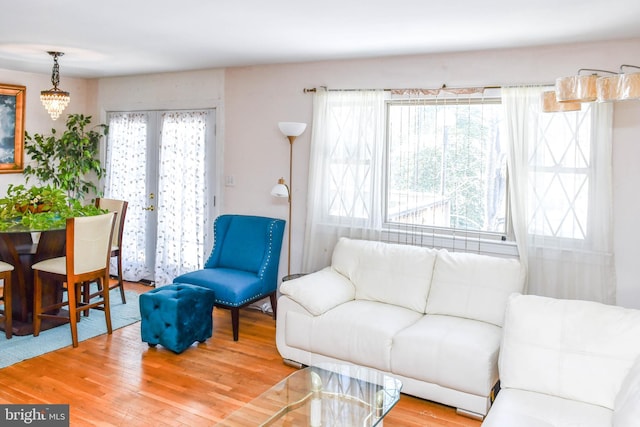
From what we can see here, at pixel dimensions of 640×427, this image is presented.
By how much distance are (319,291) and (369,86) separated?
1826 mm

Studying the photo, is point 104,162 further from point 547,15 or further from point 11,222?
point 547,15

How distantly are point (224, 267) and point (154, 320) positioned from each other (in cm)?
99

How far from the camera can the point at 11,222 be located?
13.9 feet

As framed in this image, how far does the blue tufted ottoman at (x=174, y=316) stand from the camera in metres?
3.92

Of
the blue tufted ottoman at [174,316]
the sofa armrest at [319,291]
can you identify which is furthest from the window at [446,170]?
the blue tufted ottoman at [174,316]

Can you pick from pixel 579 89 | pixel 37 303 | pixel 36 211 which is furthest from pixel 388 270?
pixel 36 211

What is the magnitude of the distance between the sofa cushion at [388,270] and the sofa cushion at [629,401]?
5.14 feet

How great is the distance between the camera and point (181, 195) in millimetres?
5633

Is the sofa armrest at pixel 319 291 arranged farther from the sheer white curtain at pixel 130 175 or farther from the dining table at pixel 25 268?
the sheer white curtain at pixel 130 175

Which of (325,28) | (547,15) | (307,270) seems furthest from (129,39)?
(547,15)

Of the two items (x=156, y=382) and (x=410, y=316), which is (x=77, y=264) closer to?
(x=156, y=382)

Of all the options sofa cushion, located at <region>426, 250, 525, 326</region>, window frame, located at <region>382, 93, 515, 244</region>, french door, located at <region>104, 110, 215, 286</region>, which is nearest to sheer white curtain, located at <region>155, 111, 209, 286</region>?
french door, located at <region>104, 110, 215, 286</region>

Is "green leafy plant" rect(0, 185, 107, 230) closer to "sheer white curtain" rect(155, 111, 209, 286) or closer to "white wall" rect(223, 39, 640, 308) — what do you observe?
"sheer white curtain" rect(155, 111, 209, 286)

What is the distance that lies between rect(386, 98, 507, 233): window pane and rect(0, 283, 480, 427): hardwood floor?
1.53 meters
